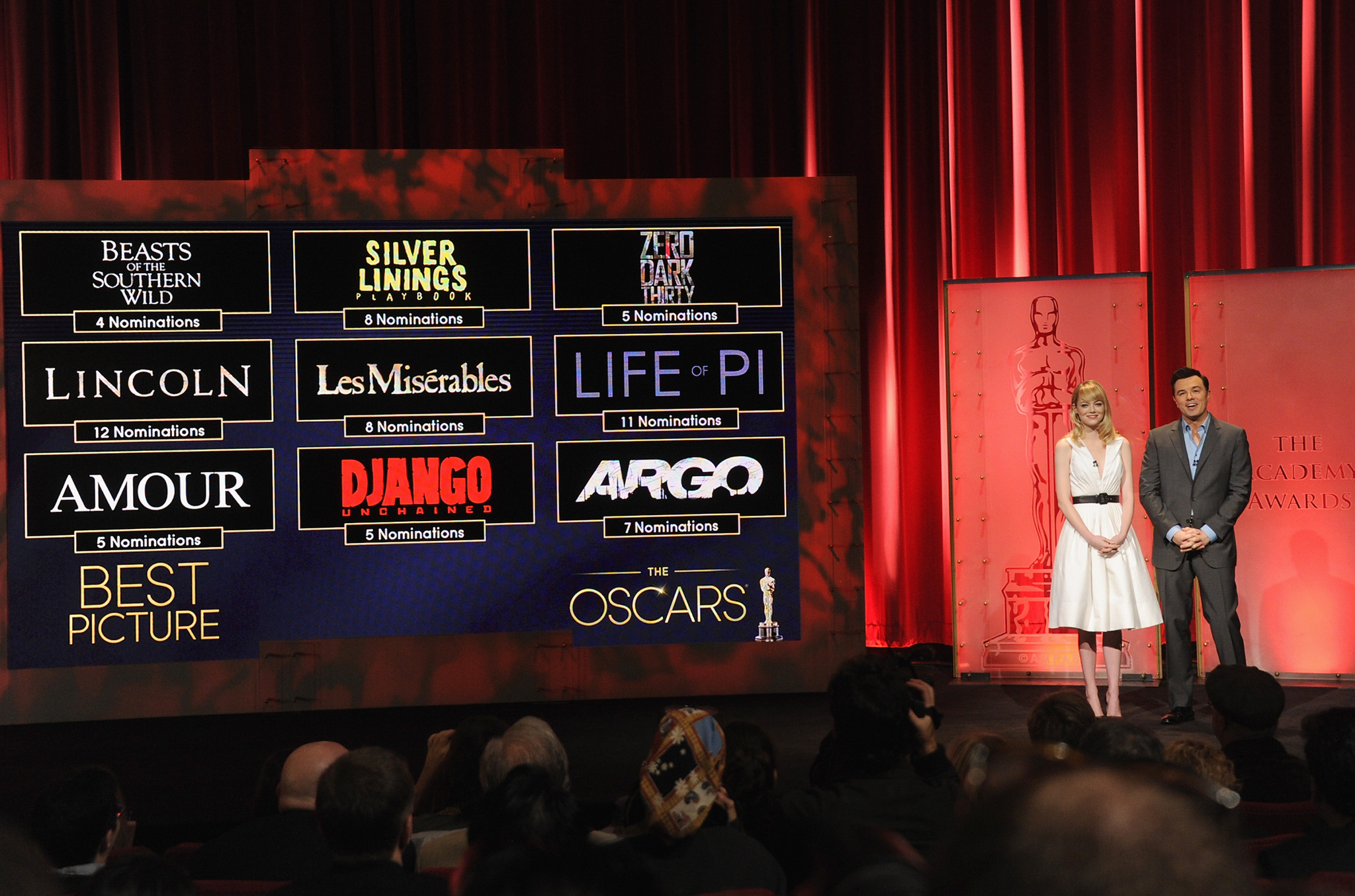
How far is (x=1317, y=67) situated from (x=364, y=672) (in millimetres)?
6665

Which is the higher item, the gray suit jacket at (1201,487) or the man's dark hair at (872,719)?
the gray suit jacket at (1201,487)

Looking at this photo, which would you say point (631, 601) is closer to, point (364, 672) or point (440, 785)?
point (364, 672)

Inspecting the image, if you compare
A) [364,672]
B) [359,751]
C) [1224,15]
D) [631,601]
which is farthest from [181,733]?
[1224,15]

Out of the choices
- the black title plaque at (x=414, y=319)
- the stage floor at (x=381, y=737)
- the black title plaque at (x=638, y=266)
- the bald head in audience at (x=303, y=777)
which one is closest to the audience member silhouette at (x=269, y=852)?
the bald head in audience at (x=303, y=777)

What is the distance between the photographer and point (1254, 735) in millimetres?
3012

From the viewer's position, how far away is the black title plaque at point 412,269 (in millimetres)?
5758

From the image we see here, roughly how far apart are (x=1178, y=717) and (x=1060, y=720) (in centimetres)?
262

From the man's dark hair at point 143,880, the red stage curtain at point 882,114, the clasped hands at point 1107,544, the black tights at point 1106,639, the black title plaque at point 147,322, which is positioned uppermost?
the red stage curtain at point 882,114

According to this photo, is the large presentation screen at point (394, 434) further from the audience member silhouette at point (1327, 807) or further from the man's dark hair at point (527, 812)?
the audience member silhouette at point (1327, 807)

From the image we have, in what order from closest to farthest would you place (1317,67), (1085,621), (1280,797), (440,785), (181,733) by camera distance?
(1280,797)
(440,785)
(1085,621)
(181,733)
(1317,67)

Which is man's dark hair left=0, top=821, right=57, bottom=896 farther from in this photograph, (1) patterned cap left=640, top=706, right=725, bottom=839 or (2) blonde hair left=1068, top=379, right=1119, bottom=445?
(2) blonde hair left=1068, top=379, right=1119, bottom=445

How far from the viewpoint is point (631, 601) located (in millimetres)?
5887

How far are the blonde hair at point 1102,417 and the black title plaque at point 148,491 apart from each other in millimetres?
3785

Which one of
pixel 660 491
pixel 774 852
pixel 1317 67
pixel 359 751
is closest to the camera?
pixel 359 751
